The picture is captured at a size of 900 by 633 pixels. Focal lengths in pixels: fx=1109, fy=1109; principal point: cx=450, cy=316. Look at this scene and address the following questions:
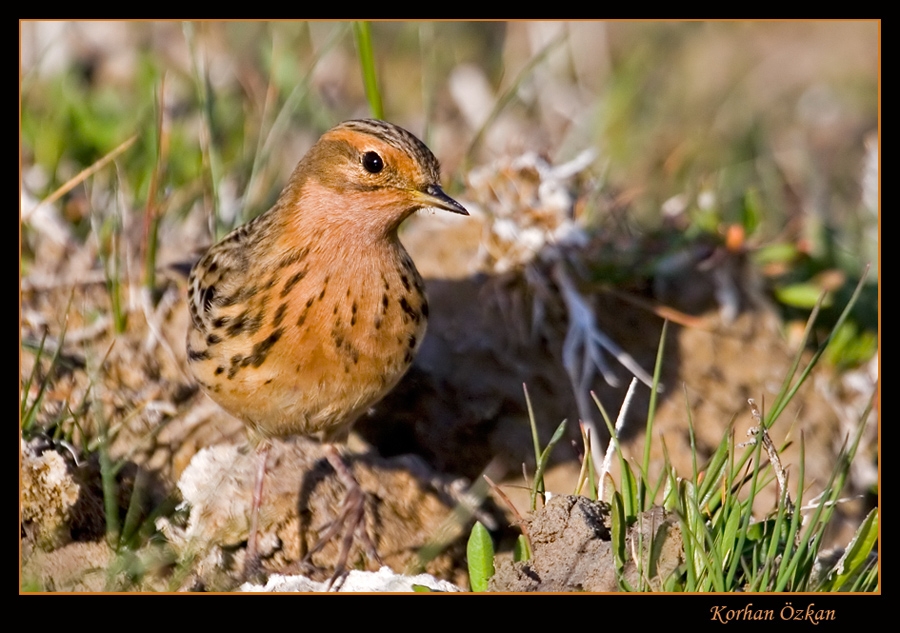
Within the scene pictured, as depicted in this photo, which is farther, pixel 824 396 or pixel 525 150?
pixel 525 150

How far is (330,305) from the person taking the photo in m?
4.49

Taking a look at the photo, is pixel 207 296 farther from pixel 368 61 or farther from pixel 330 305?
pixel 368 61

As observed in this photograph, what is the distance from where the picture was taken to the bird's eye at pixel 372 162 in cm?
445

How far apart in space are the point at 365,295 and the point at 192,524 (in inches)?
46.6

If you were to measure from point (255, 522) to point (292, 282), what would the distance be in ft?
3.25

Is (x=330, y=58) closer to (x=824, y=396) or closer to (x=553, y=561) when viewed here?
(x=824, y=396)

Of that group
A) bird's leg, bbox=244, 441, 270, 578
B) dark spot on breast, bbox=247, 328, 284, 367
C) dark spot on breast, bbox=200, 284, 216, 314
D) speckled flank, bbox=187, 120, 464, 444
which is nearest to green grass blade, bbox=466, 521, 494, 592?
speckled flank, bbox=187, 120, 464, 444

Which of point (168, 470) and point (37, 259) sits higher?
point (37, 259)

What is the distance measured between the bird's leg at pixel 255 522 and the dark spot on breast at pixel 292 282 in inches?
29.8

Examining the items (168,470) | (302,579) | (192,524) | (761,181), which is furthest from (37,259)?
(761,181)

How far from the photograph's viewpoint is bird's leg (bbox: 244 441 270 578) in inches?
177

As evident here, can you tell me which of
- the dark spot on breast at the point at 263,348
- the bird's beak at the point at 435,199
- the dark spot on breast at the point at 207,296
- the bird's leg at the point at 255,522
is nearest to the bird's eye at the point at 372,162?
the bird's beak at the point at 435,199

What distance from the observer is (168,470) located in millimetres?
4898

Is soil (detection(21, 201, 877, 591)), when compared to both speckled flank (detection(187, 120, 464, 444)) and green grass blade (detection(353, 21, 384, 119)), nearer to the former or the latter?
speckled flank (detection(187, 120, 464, 444))
